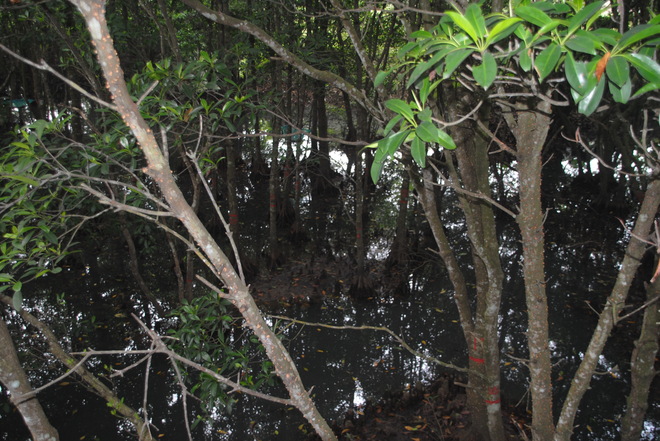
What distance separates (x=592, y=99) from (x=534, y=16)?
0.23 m

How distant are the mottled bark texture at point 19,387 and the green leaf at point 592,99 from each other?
2.31m

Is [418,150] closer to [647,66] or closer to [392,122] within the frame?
[392,122]

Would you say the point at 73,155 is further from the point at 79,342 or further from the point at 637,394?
the point at 637,394

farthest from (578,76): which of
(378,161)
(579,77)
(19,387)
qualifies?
(19,387)

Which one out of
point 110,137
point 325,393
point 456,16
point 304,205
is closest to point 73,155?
point 110,137

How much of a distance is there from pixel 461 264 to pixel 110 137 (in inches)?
231

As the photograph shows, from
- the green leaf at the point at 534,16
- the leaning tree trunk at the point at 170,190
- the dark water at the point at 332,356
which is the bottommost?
the dark water at the point at 332,356

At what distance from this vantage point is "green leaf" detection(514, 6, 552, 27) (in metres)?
0.97

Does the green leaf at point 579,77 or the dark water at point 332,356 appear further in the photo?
the dark water at point 332,356

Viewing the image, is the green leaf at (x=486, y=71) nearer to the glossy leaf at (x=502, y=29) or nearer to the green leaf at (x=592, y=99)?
the glossy leaf at (x=502, y=29)

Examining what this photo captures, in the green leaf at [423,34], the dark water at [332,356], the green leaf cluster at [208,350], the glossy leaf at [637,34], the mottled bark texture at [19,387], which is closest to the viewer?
the glossy leaf at [637,34]

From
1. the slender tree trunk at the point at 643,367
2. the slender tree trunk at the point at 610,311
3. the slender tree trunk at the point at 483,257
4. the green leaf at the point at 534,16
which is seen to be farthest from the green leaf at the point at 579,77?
the slender tree trunk at the point at 643,367

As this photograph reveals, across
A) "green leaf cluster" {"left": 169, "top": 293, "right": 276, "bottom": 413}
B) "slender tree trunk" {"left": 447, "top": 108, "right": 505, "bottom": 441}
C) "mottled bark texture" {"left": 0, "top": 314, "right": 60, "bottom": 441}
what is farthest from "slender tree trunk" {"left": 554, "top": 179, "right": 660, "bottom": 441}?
"mottled bark texture" {"left": 0, "top": 314, "right": 60, "bottom": 441}

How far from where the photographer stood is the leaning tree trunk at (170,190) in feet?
3.56
